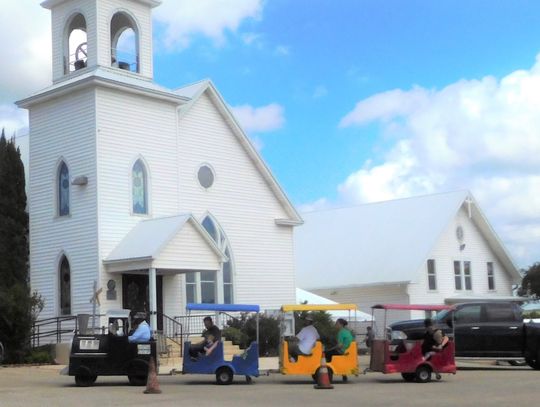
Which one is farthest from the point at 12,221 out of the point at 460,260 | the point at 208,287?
the point at 460,260

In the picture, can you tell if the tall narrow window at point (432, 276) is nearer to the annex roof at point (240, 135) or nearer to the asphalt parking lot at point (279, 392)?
the annex roof at point (240, 135)

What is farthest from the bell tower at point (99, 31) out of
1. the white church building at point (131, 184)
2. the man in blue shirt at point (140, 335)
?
the man in blue shirt at point (140, 335)

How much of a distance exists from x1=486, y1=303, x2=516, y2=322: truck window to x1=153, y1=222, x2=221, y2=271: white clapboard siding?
30.5 ft

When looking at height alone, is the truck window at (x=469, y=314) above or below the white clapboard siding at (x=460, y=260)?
below

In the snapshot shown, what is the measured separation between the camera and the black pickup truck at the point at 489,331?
24.2 meters

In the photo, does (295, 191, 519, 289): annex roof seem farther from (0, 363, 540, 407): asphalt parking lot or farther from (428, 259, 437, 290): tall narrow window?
(0, 363, 540, 407): asphalt parking lot

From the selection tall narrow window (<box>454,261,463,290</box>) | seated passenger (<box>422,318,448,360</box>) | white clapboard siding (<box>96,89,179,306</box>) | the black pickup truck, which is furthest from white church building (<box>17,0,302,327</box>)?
tall narrow window (<box>454,261,463,290</box>)

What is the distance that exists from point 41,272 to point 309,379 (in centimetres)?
1243

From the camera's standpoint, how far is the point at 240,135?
3400 cm

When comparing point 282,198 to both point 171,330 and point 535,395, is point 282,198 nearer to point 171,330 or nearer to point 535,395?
point 171,330

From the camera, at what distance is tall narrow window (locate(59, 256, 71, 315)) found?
29453mm

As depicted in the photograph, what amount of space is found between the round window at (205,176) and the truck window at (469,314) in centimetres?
1134

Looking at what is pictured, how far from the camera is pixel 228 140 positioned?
33750 mm

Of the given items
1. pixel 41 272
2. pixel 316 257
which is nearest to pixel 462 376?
pixel 41 272
